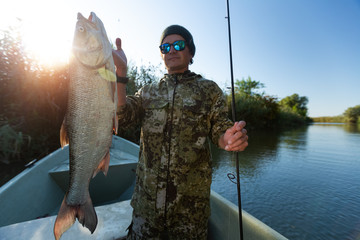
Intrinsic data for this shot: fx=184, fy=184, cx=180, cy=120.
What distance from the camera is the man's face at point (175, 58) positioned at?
209cm

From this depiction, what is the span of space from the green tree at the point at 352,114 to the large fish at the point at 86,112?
3169 inches

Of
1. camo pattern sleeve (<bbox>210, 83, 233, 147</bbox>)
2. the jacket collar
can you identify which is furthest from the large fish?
camo pattern sleeve (<bbox>210, 83, 233, 147</bbox>)

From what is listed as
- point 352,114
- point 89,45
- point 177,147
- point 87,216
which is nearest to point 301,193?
point 177,147

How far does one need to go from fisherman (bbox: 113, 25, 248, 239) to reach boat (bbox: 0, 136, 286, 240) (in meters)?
0.64

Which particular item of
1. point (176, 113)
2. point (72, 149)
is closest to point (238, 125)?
point (176, 113)

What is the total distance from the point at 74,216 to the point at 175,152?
939 millimetres

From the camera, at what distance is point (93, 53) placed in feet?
4.35

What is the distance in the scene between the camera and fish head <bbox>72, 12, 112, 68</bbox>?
1317 mm

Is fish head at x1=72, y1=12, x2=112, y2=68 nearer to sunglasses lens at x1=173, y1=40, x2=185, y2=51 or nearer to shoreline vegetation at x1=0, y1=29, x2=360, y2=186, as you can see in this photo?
sunglasses lens at x1=173, y1=40, x2=185, y2=51

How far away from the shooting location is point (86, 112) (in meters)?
1.35

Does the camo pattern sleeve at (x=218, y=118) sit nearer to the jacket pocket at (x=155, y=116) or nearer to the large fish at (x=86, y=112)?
the jacket pocket at (x=155, y=116)

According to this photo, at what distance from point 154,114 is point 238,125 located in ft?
2.78

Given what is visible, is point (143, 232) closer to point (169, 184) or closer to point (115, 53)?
point (169, 184)

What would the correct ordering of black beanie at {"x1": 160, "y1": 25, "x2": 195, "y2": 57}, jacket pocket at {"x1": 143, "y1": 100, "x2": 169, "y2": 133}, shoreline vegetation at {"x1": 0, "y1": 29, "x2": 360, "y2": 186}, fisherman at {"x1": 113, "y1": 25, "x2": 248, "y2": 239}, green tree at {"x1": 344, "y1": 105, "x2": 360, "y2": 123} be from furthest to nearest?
green tree at {"x1": 344, "y1": 105, "x2": 360, "y2": 123} → shoreline vegetation at {"x1": 0, "y1": 29, "x2": 360, "y2": 186} → black beanie at {"x1": 160, "y1": 25, "x2": 195, "y2": 57} → jacket pocket at {"x1": 143, "y1": 100, "x2": 169, "y2": 133} → fisherman at {"x1": 113, "y1": 25, "x2": 248, "y2": 239}
